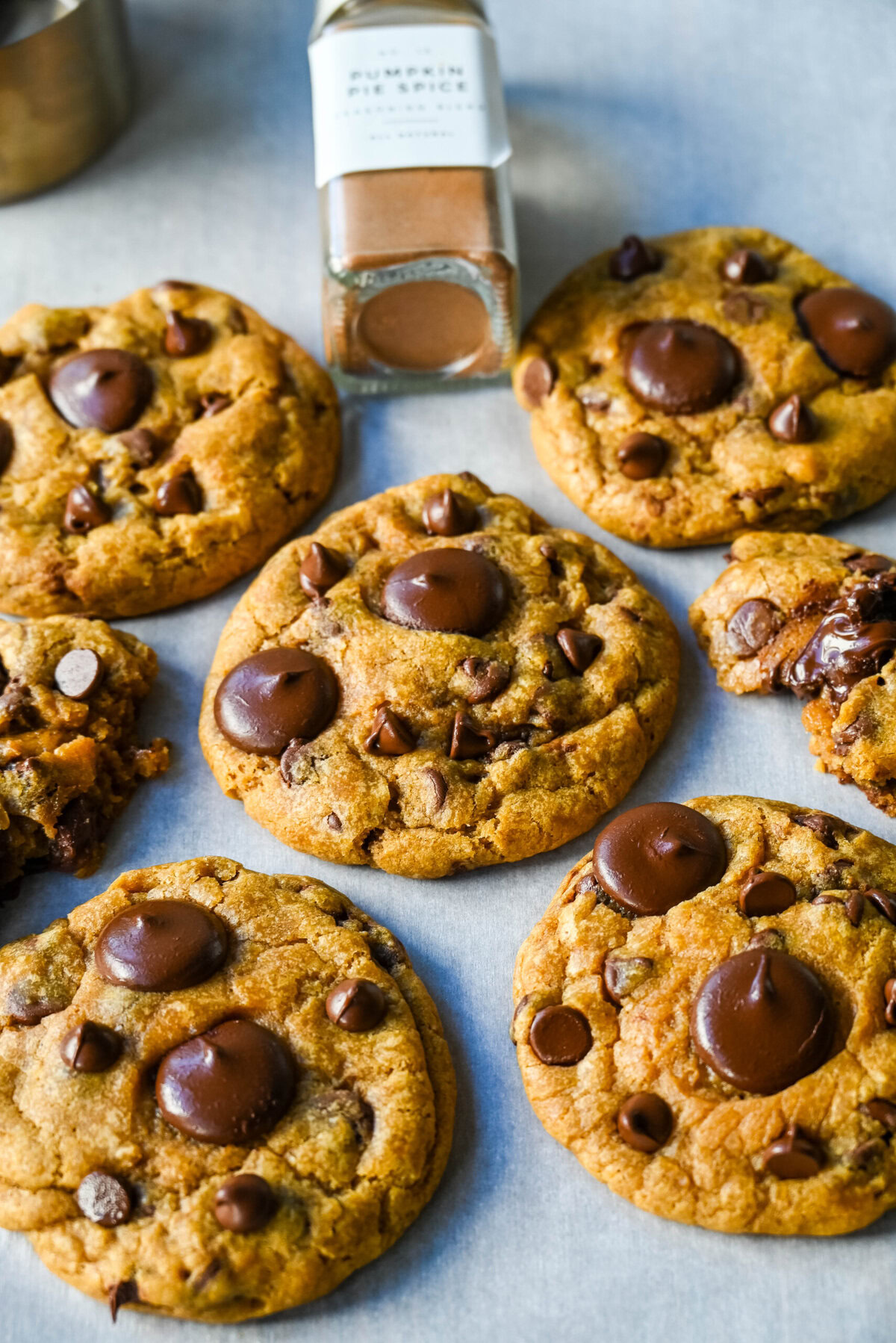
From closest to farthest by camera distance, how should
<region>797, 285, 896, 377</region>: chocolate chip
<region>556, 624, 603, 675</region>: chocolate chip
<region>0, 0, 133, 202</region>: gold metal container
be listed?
<region>556, 624, 603, 675</region>: chocolate chip
<region>797, 285, 896, 377</region>: chocolate chip
<region>0, 0, 133, 202</region>: gold metal container

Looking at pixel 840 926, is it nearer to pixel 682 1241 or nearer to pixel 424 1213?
pixel 682 1241

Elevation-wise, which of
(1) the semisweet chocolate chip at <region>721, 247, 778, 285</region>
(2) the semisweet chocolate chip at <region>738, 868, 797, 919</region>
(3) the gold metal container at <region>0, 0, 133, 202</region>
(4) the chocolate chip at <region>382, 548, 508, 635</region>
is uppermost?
(3) the gold metal container at <region>0, 0, 133, 202</region>

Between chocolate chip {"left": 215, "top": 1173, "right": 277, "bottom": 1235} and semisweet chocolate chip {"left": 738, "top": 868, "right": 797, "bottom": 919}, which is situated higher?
semisweet chocolate chip {"left": 738, "top": 868, "right": 797, "bottom": 919}

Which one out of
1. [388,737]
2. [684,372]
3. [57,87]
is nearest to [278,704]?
[388,737]

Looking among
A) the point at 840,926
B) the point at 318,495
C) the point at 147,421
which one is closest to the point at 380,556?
the point at 318,495

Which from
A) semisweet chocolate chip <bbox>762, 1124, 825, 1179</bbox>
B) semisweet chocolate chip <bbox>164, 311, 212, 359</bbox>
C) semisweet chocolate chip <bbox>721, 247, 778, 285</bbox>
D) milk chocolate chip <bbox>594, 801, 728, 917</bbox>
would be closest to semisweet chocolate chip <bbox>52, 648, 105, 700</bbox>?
semisweet chocolate chip <bbox>164, 311, 212, 359</bbox>

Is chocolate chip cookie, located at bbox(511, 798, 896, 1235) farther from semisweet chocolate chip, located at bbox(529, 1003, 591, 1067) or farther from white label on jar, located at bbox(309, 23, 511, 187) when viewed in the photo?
white label on jar, located at bbox(309, 23, 511, 187)

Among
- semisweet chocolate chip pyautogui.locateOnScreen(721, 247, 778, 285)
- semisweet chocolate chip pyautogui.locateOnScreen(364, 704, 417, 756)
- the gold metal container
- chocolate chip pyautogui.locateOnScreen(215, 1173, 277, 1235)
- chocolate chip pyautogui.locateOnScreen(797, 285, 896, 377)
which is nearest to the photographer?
chocolate chip pyautogui.locateOnScreen(215, 1173, 277, 1235)
